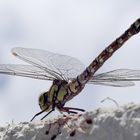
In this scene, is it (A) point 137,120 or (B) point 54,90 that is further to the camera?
(B) point 54,90

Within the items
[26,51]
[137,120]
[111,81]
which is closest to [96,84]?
[111,81]

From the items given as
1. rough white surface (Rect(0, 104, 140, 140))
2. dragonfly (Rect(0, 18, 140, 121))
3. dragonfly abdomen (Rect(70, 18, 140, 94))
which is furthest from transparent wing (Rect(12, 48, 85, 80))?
rough white surface (Rect(0, 104, 140, 140))

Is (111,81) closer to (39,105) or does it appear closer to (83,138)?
(39,105)

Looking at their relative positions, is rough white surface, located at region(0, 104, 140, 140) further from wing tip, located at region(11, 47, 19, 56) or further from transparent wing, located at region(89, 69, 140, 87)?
wing tip, located at region(11, 47, 19, 56)

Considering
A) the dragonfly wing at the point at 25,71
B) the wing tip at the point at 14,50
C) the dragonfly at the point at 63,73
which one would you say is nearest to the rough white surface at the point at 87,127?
the dragonfly at the point at 63,73

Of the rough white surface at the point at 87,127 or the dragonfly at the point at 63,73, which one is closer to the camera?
the rough white surface at the point at 87,127

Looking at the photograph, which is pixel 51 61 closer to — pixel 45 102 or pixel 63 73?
pixel 63 73

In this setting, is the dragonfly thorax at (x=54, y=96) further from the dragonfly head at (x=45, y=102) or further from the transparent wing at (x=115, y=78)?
the transparent wing at (x=115, y=78)
